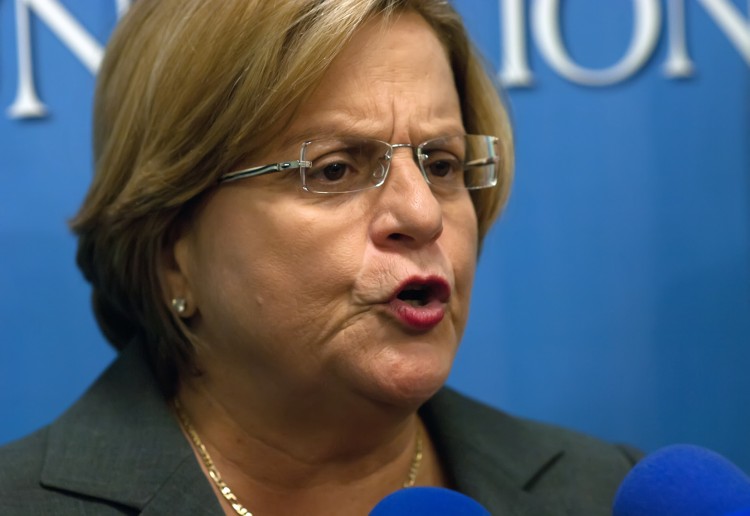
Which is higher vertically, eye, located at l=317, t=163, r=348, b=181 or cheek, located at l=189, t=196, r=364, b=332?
eye, located at l=317, t=163, r=348, b=181

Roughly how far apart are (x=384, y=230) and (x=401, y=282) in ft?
0.22

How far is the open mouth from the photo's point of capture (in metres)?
1.31

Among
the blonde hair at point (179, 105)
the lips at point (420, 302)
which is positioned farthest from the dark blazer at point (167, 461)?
the lips at point (420, 302)

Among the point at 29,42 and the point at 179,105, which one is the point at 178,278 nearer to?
the point at 179,105

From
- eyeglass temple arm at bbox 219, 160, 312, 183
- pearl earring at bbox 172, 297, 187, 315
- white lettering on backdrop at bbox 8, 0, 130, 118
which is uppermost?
white lettering on backdrop at bbox 8, 0, 130, 118

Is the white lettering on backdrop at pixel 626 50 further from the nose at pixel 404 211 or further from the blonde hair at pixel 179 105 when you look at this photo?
the nose at pixel 404 211

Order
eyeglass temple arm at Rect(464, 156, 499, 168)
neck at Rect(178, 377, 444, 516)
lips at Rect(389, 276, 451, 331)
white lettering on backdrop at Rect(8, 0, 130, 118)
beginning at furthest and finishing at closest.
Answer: white lettering on backdrop at Rect(8, 0, 130, 118)
eyeglass temple arm at Rect(464, 156, 499, 168)
neck at Rect(178, 377, 444, 516)
lips at Rect(389, 276, 451, 331)

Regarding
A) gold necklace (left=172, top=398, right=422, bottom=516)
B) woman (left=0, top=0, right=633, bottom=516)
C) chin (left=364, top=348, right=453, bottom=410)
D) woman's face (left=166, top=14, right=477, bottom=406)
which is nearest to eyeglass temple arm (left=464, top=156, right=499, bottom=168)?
woman (left=0, top=0, right=633, bottom=516)

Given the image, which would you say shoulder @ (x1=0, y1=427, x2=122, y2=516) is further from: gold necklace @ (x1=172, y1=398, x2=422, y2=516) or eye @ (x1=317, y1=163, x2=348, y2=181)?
eye @ (x1=317, y1=163, x2=348, y2=181)

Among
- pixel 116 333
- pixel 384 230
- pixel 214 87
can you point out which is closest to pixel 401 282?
pixel 384 230

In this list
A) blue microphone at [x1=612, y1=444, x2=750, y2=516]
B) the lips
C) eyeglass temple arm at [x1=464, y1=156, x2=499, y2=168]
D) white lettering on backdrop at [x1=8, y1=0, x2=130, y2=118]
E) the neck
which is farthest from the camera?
white lettering on backdrop at [x1=8, y1=0, x2=130, y2=118]

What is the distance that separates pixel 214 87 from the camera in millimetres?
1311

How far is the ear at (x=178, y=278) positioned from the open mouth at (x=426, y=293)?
0.31 m

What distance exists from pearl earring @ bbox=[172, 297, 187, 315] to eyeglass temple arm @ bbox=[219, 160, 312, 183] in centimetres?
20
